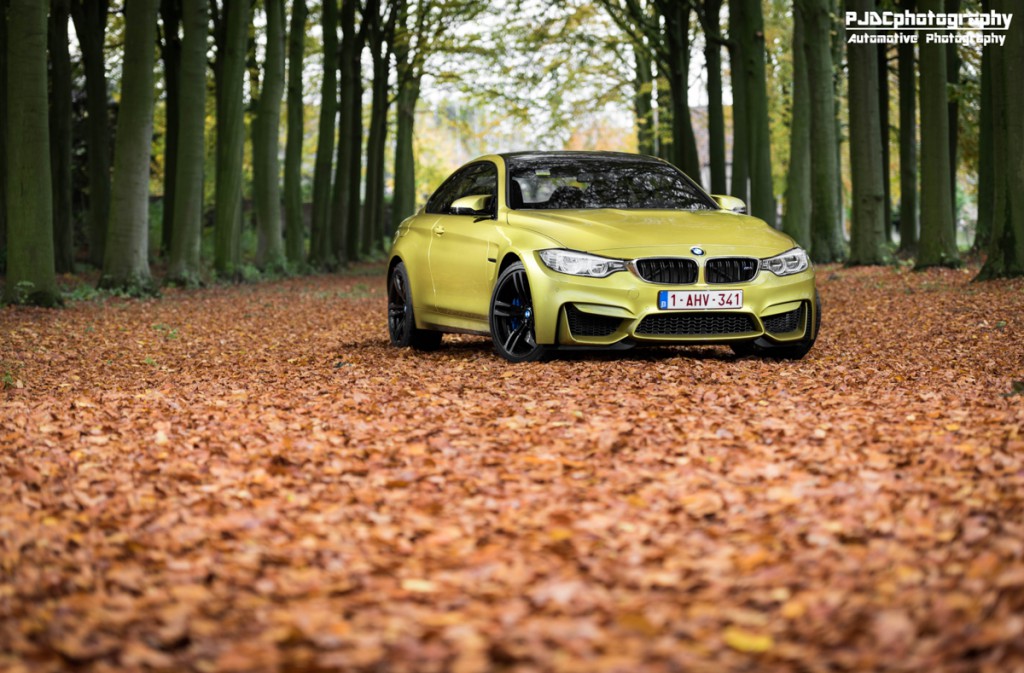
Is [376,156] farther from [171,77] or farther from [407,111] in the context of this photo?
[171,77]

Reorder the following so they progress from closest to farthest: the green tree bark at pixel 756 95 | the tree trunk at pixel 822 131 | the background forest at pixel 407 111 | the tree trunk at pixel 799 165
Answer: the background forest at pixel 407 111, the tree trunk at pixel 822 131, the green tree bark at pixel 756 95, the tree trunk at pixel 799 165

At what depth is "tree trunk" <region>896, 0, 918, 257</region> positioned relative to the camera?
1044 inches

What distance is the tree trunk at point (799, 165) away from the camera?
24656 mm

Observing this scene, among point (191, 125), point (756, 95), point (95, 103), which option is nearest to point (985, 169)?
point (756, 95)

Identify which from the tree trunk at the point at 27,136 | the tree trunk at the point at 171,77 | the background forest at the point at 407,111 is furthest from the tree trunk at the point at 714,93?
the tree trunk at the point at 27,136

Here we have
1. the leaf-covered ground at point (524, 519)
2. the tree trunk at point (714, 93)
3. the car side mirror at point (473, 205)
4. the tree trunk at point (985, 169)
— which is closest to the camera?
the leaf-covered ground at point (524, 519)

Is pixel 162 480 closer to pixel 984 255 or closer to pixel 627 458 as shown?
pixel 627 458

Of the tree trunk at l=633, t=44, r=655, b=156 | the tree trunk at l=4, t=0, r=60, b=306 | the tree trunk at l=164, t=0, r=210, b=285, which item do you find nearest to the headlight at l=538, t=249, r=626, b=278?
the tree trunk at l=4, t=0, r=60, b=306

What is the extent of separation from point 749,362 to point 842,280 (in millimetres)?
10803

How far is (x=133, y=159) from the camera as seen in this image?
61.8 feet

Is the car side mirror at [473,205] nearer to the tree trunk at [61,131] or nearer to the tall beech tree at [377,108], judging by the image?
the tree trunk at [61,131]

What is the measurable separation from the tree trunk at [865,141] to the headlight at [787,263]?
11.6 metres

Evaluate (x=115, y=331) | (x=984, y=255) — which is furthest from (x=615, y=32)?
(x=115, y=331)

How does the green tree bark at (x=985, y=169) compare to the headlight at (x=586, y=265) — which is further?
the green tree bark at (x=985, y=169)
